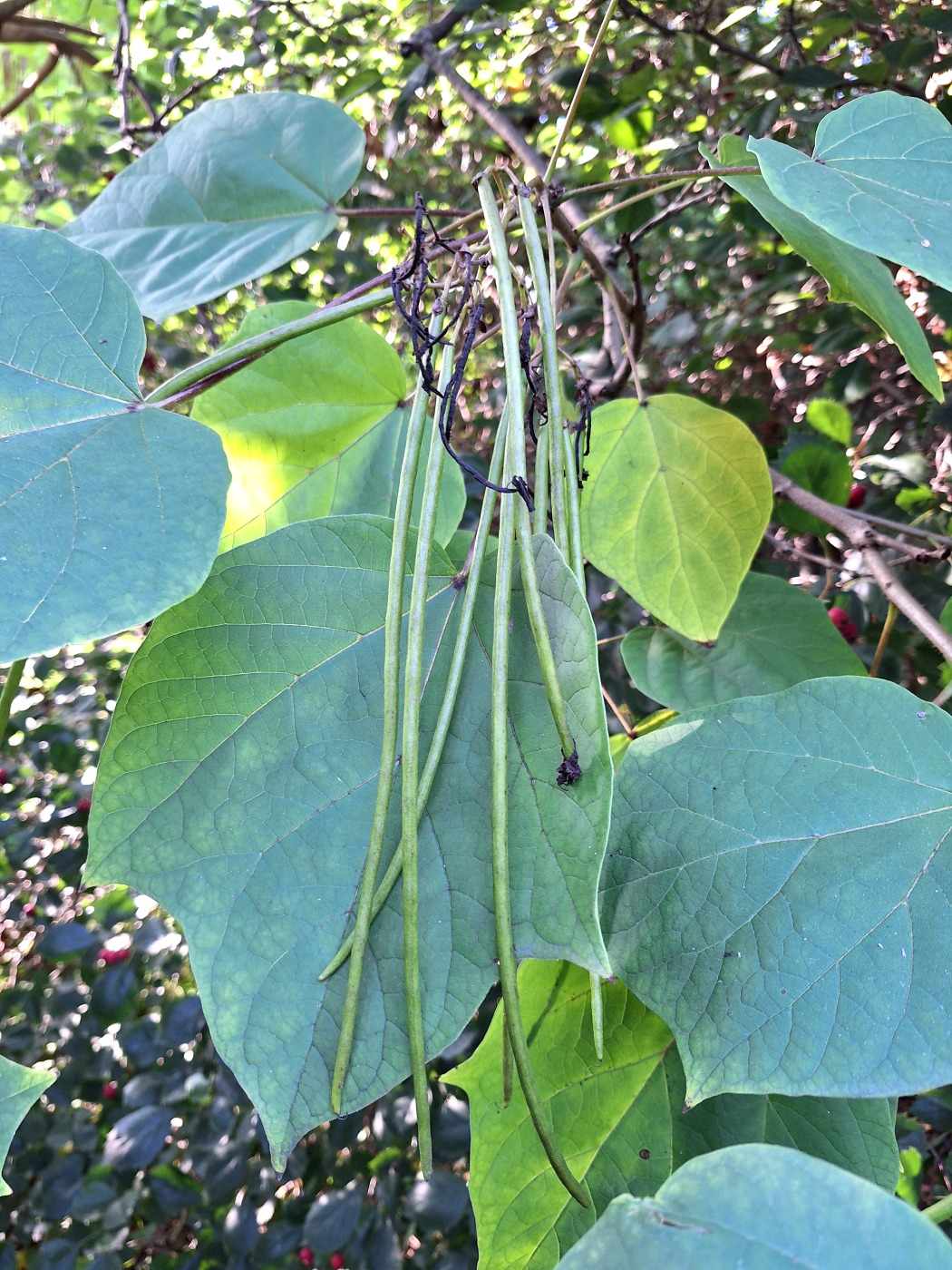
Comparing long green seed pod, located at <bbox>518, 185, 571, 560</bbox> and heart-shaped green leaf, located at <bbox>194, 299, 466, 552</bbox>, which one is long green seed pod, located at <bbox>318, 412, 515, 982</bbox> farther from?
heart-shaped green leaf, located at <bbox>194, 299, 466, 552</bbox>

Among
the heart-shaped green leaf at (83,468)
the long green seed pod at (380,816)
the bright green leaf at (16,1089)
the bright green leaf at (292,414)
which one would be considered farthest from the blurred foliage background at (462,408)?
the bright green leaf at (16,1089)

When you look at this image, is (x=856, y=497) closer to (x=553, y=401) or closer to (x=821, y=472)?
(x=821, y=472)

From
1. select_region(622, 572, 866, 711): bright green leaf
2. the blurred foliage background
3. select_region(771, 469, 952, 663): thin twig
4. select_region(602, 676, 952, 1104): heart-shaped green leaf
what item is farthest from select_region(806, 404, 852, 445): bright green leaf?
select_region(602, 676, 952, 1104): heart-shaped green leaf

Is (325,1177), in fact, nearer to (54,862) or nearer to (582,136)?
(54,862)

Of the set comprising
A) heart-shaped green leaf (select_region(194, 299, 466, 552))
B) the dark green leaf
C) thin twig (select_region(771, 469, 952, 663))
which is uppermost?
heart-shaped green leaf (select_region(194, 299, 466, 552))

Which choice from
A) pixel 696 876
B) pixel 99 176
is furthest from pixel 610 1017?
pixel 99 176
